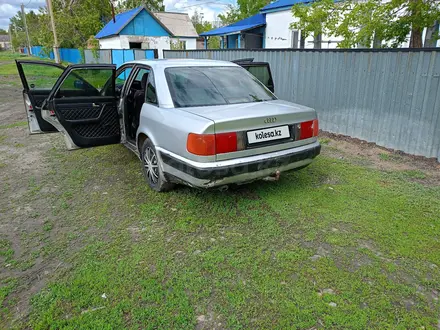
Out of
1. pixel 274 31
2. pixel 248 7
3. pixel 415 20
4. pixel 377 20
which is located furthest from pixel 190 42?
pixel 415 20

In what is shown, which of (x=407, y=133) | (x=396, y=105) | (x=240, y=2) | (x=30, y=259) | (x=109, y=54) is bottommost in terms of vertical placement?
(x=30, y=259)

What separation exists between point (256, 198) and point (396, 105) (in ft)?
11.5

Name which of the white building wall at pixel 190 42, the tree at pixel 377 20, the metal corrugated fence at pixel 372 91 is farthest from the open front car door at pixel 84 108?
the white building wall at pixel 190 42

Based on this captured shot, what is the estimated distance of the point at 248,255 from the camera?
9.39 ft

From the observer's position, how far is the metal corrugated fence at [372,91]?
17.2 feet

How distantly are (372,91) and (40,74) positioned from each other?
588 centimetres

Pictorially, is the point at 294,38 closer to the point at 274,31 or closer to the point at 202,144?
the point at 274,31

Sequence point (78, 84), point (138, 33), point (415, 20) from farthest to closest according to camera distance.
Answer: point (138, 33)
point (415, 20)
point (78, 84)

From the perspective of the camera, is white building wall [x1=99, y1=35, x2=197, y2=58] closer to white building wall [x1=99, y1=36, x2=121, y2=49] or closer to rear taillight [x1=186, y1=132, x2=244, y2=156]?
white building wall [x1=99, y1=36, x2=121, y2=49]

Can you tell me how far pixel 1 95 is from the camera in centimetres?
1403

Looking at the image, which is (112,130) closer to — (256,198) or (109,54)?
(256,198)

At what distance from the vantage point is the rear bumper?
125 inches

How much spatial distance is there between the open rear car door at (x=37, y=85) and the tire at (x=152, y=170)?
6.26 ft

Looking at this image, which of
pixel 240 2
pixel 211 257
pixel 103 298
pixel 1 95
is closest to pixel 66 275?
pixel 103 298
